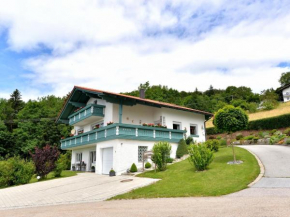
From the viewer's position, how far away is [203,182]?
11430 mm

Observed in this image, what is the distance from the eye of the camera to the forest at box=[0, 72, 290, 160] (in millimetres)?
45469

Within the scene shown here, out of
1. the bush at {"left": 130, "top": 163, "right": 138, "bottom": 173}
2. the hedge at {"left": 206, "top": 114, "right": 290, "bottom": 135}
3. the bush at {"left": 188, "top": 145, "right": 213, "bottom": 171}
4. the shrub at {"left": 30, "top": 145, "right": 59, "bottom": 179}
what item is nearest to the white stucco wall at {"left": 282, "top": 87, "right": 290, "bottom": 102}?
the hedge at {"left": 206, "top": 114, "right": 290, "bottom": 135}

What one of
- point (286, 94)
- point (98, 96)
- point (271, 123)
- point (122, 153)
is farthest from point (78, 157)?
point (286, 94)

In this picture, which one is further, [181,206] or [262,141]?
[262,141]

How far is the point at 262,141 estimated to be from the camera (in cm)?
2778

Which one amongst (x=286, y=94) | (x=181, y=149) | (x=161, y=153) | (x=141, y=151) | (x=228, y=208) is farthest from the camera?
(x=286, y=94)

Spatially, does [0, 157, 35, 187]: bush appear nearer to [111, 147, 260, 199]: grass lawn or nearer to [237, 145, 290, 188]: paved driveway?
[111, 147, 260, 199]: grass lawn

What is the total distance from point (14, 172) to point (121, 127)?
868cm

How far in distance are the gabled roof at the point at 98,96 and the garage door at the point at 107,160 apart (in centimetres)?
417

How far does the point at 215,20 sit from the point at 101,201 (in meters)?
11.4

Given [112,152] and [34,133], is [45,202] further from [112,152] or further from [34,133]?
[34,133]

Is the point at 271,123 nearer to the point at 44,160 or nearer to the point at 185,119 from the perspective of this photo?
the point at 185,119

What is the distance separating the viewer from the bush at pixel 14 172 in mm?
17703

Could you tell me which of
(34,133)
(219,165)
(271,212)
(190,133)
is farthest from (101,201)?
(34,133)
